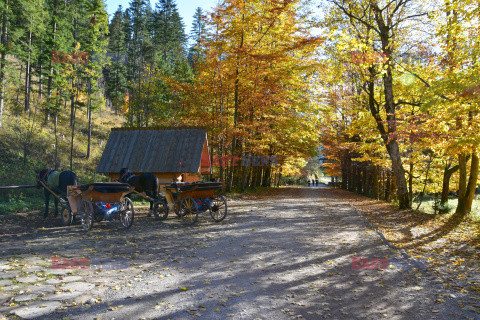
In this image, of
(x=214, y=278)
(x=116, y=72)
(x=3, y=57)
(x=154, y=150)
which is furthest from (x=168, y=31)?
(x=214, y=278)

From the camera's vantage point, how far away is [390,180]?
944 inches

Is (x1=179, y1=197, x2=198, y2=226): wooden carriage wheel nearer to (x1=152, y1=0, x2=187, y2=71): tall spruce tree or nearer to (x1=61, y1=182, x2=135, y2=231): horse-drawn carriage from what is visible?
(x1=61, y1=182, x2=135, y2=231): horse-drawn carriage

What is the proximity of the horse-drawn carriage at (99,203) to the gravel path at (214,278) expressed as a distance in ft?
1.76

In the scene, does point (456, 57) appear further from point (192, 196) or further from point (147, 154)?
point (147, 154)

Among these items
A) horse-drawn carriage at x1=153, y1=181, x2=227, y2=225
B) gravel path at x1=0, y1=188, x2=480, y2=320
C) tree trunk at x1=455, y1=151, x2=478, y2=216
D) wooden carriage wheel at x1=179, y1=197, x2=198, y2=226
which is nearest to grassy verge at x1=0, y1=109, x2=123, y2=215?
horse-drawn carriage at x1=153, y1=181, x2=227, y2=225

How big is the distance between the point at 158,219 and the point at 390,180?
1835cm

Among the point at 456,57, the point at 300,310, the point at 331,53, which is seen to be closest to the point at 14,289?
the point at 300,310

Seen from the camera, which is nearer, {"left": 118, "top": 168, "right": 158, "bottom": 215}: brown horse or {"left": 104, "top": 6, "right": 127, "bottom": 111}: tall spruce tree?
{"left": 118, "top": 168, "right": 158, "bottom": 215}: brown horse

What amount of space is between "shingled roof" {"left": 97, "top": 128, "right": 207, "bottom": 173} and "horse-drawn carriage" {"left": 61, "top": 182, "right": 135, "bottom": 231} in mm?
6277

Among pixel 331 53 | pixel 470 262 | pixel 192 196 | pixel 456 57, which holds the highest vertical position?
pixel 331 53

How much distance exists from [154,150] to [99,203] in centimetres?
840

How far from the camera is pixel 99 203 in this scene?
32.5 ft

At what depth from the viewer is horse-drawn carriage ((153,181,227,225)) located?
11.5 meters

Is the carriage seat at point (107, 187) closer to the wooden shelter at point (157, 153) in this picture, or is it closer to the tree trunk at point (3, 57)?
the wooden shelter at point (157, 153)
